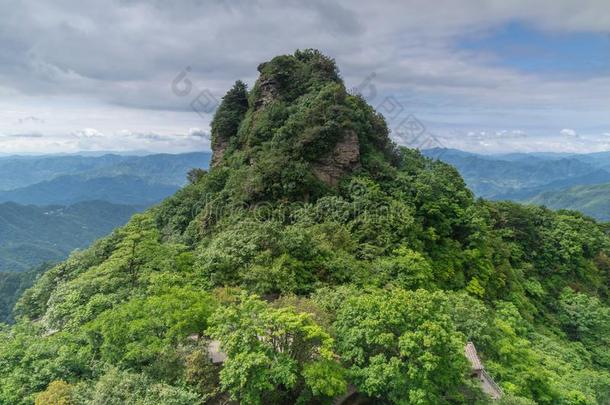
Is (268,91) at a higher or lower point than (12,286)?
higher

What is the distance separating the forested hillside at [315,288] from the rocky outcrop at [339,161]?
0.11m

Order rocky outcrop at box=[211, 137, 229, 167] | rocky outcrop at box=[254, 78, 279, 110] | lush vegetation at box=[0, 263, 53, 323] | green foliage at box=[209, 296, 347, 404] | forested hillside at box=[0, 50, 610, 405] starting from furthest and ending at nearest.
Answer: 1. lush vegetation at box=[0, 263, 53, 323]
2. rocky outcrop at box=[211, 137, 229, 167]
3. rocky outcrop at box=[254, 78, 279, 110]
4. forested hillside at box=[0, 50, 610, 405]
5. green foliage at box=[209, 296, 347, 404]

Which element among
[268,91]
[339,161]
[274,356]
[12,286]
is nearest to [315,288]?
[274,356]

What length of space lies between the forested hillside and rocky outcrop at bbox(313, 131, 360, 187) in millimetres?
111

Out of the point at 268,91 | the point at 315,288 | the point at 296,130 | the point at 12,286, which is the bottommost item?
the point at 12,286

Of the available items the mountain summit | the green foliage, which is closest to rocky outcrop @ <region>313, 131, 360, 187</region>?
the mountain summit

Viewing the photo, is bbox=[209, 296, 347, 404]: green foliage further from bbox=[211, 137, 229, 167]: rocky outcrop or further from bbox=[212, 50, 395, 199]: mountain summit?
bbox=[211, 137, 229, 167]: rocky outcrop

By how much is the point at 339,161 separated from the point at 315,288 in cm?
1350

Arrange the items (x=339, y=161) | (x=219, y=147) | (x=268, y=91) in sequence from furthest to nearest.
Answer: (x=219, y=147) < (x=268, y=91) < (x=339, y=161)

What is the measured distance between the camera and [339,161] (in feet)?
104

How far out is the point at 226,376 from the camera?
1262 centimetres

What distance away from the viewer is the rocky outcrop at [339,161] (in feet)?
102

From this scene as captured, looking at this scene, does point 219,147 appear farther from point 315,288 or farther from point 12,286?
point 12,286

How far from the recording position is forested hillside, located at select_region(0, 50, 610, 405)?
13.3m
